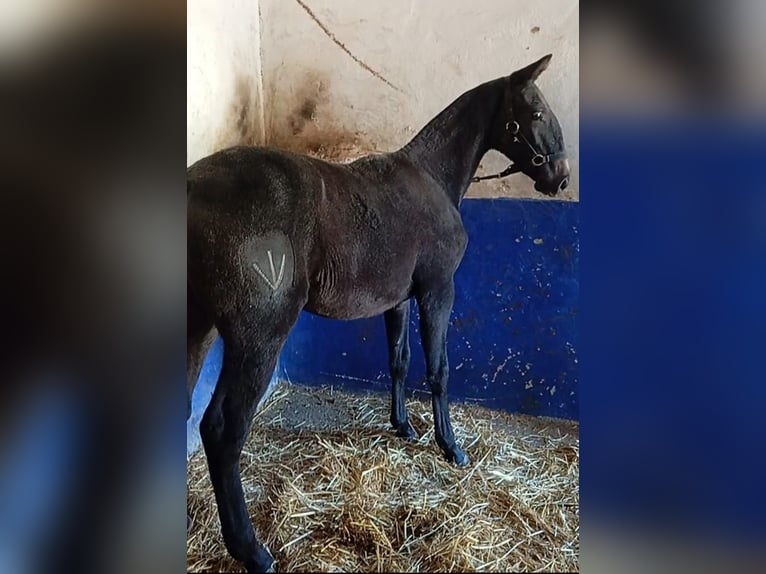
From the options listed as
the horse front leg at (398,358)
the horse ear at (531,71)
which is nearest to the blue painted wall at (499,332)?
the horse front leg at (398,358)

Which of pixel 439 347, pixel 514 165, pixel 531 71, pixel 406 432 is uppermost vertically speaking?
pixel 531 71

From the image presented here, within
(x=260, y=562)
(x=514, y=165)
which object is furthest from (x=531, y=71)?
(x=260, y=562)

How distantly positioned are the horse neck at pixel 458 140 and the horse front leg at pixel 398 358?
0.62ft

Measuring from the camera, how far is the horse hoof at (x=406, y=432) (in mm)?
808

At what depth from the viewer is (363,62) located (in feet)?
2.49

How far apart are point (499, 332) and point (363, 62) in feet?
1.35

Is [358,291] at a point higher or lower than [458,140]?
lower
